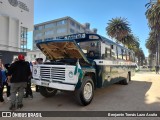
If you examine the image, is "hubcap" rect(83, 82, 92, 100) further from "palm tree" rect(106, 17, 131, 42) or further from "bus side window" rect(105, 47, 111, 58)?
"palm tree" rect(106, 17, 131, 42)

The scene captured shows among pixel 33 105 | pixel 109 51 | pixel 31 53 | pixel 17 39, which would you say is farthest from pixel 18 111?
pixel 31 53

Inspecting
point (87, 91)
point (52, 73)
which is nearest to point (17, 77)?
point (52, 73)

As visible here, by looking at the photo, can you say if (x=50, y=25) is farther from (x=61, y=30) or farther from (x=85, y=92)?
(x=85, y=92)

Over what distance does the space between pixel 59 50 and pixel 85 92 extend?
232 cm

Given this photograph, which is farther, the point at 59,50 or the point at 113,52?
the point at 113,52

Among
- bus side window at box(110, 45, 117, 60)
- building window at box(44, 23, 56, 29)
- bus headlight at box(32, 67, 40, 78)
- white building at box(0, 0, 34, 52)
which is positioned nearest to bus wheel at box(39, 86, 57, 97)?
bus headlight at box(32, 67, 40, 78)

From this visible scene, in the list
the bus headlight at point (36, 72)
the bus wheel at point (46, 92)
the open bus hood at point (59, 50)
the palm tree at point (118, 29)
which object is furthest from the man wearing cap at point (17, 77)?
the palm tree at point (118, 29)

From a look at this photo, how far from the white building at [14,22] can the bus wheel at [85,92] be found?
19366mm

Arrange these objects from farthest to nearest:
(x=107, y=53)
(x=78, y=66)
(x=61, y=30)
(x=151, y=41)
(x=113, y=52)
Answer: (x=61, y=30), (x=151, y=41), (x=113, y=52), (x=107, y=53), (x=78, y=66)

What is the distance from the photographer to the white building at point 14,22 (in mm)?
22500

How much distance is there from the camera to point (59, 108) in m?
5.73

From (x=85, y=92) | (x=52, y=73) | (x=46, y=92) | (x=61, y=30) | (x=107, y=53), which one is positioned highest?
(x=61, y=30)

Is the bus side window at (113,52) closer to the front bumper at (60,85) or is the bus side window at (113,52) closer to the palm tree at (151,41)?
the front bumper at (60,85)

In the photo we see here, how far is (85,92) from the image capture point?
20.0 ft
